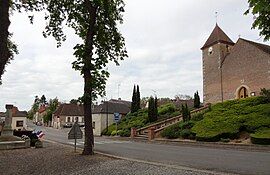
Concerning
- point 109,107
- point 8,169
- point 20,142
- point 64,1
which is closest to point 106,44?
point 64,1

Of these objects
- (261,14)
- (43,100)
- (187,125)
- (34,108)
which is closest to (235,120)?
(187,125)

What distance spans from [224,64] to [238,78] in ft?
12.2

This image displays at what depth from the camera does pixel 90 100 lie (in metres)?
15.2

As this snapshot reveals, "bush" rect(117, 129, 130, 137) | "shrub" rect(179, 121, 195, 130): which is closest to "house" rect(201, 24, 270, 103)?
"shrub" rect(179, 121, 195, 130)

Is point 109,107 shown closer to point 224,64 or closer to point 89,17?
point 224,64

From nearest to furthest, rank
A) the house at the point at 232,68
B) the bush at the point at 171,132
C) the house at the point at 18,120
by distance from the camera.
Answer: the bush at the point at 171,132 → the house at the point at 232,68 → the house at the point at 18,120

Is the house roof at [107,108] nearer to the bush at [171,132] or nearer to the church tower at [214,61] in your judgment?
the church tower at [214,61]

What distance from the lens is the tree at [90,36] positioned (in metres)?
14.9

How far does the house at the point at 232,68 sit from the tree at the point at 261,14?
2945cm

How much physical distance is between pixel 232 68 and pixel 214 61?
397cm

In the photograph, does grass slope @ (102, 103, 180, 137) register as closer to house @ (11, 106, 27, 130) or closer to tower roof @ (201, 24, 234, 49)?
Answer: tower roof @ (201, 24, 234, 49)

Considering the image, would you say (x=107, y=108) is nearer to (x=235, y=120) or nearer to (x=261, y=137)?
(x=235, y=120)

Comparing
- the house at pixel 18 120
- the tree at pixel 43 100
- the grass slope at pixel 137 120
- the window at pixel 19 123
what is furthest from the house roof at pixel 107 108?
the tree at pixel 43 100

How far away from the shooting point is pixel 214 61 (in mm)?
42844
